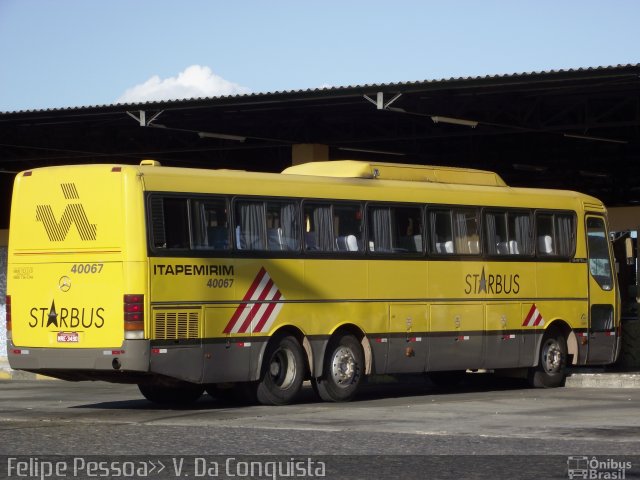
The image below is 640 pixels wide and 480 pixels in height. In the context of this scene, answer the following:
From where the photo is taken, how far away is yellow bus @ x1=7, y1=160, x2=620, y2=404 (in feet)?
57.0

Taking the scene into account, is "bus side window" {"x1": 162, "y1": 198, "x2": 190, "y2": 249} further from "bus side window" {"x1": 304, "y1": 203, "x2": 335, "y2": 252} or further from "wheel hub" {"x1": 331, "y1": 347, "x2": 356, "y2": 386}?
"wheel hub" {"x1": 331, "y1": 347, "x2": 356, "y2": 386}

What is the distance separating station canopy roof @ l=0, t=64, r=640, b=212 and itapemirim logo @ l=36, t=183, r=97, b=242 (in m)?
9.15

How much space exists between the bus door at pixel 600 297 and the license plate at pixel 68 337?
953 centimetres

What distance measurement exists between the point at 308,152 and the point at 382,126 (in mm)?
1803

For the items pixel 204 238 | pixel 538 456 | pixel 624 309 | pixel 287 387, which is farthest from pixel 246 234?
pixel 624 309

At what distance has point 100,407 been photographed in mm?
18828

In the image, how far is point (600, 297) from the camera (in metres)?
23.8

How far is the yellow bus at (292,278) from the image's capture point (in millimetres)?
17375

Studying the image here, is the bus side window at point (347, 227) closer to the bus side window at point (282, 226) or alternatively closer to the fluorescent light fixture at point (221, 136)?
the bus side window at point (282, 226)

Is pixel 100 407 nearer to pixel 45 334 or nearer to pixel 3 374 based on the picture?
pixel 45 334

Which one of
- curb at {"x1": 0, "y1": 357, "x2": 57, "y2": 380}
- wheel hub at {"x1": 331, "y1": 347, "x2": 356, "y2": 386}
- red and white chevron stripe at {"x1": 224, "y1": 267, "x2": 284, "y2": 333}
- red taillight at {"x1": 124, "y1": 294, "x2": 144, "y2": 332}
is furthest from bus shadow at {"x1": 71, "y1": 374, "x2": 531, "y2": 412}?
curb at {"x1": 0, "y1": 357, "x2": 57, "y2": 380}

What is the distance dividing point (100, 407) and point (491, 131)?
47.7ft

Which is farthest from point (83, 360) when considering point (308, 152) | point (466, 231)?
point (308, 152)

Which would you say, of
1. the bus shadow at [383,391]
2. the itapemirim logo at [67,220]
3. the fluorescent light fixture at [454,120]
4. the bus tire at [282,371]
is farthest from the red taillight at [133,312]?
the fluorescent light fixture at [454,120]
